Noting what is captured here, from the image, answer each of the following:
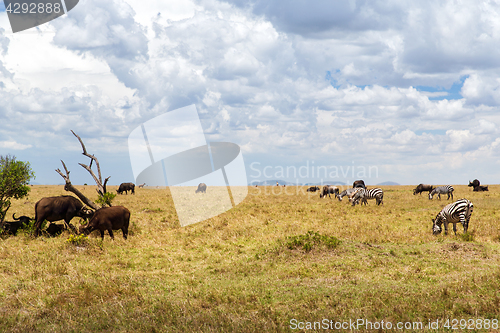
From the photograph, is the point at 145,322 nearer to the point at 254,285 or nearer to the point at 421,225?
the point at 254,285

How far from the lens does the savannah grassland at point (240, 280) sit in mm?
7609

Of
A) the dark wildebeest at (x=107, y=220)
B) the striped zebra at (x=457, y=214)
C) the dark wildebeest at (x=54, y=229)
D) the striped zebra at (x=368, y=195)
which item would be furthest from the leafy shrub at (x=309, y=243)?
the striped zebra at (x=368, y=195)

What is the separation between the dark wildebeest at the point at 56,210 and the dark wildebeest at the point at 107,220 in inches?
93.9

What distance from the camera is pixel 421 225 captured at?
67.0 ft

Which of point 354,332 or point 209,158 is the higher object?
point 209,158

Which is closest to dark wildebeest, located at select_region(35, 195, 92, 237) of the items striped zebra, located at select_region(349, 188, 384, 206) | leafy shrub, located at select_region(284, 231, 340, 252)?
leafy shrub, located at select_region(284, 231, 340, 252)

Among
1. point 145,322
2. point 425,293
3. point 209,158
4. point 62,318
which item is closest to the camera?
point 145,322

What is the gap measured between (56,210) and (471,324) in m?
16.6

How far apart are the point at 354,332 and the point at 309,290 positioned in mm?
2758

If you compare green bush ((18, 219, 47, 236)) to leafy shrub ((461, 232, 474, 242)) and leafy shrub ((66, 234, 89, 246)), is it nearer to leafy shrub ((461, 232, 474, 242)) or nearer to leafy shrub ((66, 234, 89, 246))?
leafy shrub ((66, 234, 89, 246))

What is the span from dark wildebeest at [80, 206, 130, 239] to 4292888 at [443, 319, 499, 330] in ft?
42.4

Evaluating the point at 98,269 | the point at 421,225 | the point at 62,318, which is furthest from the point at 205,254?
the point at 421,225

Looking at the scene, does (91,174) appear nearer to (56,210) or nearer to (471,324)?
(56,210)

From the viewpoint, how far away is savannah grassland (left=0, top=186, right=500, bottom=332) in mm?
7609
